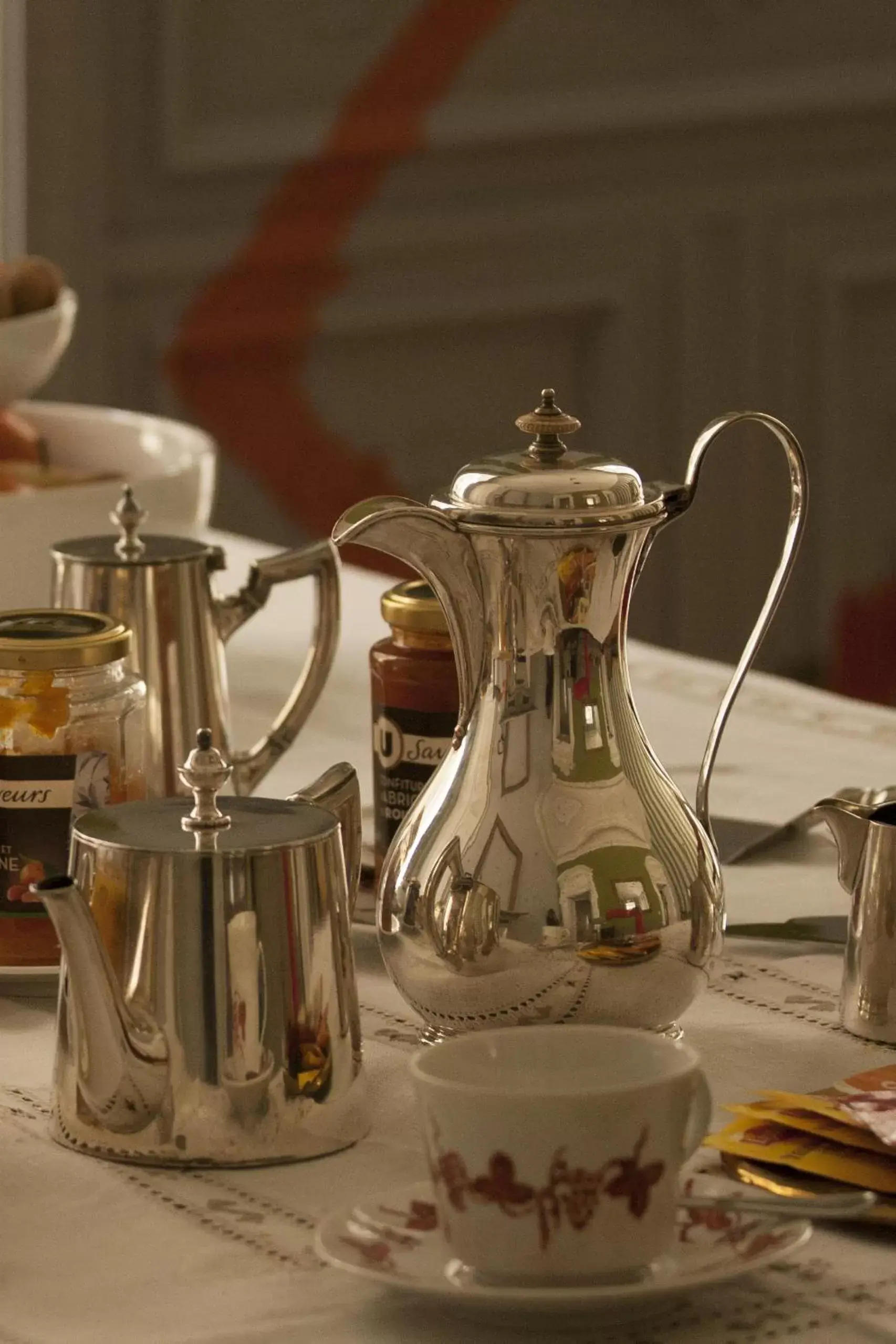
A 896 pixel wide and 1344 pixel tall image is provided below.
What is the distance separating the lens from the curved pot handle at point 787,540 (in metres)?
0.68

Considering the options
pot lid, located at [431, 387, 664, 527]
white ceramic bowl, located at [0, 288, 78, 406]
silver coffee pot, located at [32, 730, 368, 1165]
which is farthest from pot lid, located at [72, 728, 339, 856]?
white ceramic bowl, located at [0, 288, 78, 406]

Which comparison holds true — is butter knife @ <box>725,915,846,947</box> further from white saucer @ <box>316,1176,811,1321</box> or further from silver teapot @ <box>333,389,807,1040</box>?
white saucer @ <box>316,1176,811,1321</box>

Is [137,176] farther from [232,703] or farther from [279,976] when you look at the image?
[279,976]

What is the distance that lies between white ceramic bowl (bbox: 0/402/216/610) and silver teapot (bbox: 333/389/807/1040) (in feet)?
1.44

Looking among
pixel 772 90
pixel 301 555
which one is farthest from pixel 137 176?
pixel 301 555

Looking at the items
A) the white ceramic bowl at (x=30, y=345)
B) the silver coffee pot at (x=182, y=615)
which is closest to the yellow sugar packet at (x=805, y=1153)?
the silver coffee pot at (x=182, y=615)

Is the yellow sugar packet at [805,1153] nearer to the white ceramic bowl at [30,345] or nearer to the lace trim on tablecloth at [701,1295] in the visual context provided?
the lace trim on tablecloth at [701,1295]

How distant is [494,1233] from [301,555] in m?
0.49

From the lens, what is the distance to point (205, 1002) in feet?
1.92

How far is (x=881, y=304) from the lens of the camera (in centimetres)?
327

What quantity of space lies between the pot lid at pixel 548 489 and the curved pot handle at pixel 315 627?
27 cm

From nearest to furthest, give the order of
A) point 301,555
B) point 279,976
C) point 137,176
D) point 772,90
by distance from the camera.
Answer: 1. point 279,976
2. point 301,555
3. point 137,176
4. point 772,90

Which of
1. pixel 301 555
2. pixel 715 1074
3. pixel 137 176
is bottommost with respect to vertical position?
pixel 715 1074

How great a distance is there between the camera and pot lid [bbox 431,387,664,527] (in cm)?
64
